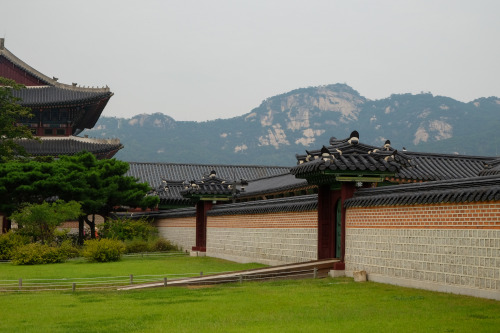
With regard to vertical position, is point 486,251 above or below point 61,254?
above

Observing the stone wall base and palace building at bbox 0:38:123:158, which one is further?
palace building at bbox 0:38:123:158

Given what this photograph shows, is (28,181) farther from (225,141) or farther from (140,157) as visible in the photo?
(225,141)

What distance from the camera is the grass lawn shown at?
10352 millimetres

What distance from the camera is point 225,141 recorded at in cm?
15975

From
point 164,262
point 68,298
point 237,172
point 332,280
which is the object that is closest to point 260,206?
point 164,262

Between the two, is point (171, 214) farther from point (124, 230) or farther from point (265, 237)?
point (265, 237)

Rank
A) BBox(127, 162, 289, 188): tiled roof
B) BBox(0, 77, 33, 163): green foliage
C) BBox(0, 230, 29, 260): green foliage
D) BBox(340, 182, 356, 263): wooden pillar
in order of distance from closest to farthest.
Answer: BBox(340, 182, 356, 263): wooden pillar, BBox(0, 230, 29, 260): green foliage, BBox(0, 77, 33, 163): green foliage, BBox(127, 162, 289, 188): tiled roof

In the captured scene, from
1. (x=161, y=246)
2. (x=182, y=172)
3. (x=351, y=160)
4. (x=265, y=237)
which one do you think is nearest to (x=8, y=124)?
(x=161, y=246)

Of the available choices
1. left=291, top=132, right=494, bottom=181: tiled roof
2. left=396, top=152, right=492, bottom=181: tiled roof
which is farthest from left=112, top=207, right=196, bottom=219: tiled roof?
left=291, top=132, right=494, bottom=181: tiled roof

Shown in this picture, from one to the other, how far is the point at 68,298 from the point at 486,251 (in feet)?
30.2

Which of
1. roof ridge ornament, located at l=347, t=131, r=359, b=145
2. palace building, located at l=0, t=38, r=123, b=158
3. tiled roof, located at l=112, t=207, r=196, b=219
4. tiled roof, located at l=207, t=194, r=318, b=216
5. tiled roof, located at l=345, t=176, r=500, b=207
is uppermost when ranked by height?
palace building, located at l=0, t=38, r=123, b=158

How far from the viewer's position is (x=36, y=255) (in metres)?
28.2

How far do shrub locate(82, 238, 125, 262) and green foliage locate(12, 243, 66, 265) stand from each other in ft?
4.10

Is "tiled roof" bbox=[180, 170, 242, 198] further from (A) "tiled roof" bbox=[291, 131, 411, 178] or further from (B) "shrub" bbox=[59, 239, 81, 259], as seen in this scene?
(A) "tiled roof" bbox=[291, 131, 411, 178]
